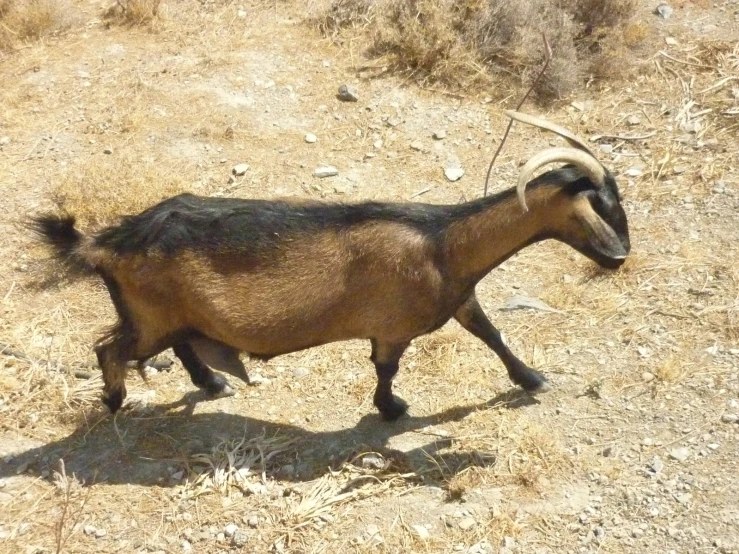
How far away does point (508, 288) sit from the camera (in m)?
6.36

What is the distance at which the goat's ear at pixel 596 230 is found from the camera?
4164mm

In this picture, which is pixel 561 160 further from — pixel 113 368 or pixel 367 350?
pixel 113 368

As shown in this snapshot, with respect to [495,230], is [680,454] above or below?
below

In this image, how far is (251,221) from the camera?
454 cm

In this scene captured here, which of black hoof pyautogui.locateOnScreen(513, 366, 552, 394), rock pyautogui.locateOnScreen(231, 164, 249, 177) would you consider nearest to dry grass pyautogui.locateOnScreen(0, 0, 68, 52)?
rock pyautogui.locateOnScreen(231, 164, 249, 177)

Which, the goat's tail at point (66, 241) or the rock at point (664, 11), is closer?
the goat's tail at point (66, 241)

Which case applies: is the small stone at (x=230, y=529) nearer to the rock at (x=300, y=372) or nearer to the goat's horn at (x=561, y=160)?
the rock at (x=300, y=372)

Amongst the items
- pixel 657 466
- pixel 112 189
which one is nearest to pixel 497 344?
pixel 657 466

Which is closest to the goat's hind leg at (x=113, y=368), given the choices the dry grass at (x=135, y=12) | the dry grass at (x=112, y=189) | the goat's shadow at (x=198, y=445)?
the goat's shadow at (x=198, y=445)

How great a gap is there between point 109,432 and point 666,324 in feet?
12.6

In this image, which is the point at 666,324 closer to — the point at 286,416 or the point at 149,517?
the point at 286,416

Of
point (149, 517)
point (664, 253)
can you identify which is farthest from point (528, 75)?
point (149, 517)

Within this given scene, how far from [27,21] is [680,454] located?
27.3 feet

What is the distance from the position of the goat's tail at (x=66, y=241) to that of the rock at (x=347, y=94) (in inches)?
161
